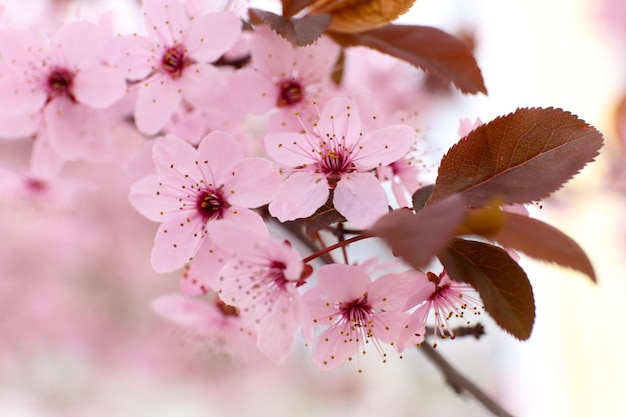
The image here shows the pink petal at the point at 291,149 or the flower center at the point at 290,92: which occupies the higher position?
the flower center at the point at 290,92

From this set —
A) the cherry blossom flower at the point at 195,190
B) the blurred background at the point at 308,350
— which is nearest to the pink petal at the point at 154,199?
the cherry blossom flower at the point at 195,190

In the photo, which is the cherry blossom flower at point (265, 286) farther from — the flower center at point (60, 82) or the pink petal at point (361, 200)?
the flower center at point (60, 82)

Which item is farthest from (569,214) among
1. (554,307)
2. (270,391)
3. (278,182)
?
(278,182)

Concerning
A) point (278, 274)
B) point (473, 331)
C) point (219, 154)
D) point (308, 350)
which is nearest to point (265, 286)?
point (278, 274)

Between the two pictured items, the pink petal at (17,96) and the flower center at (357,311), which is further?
the pink petal at (17,96)

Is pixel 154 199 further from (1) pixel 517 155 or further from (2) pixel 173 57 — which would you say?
(1) pixel 517 155

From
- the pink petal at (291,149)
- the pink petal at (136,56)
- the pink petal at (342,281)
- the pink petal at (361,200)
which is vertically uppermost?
the pink petal at (136,56)

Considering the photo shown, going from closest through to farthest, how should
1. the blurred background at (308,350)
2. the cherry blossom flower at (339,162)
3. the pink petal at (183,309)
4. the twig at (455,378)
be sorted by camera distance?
1. the cherry blossom flower at (339,162)
2. the twig at (455,378)
3. the pink petal at (183,309)
4. the blurred background at (308,350)

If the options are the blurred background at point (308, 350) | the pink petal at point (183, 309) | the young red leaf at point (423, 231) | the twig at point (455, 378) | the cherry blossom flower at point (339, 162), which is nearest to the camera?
the young red leaf at point (423, 231)
